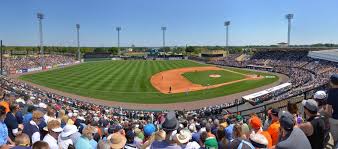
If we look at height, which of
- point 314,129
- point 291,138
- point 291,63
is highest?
point 291,138

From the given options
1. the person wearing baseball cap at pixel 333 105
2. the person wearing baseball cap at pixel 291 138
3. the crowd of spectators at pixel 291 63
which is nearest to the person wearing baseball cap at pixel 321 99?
the person wearing baseball cap at pixel 333 105

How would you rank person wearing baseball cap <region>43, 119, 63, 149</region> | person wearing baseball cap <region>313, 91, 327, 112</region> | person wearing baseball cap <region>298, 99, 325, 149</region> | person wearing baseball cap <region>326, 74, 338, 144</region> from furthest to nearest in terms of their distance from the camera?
person wearing baseball cap <region>313, 91, 327, 112</region> → person wearing baseball cap <region>326, 74, 338, 144</region> → person wearing baseball cap <region>43, 119, 63, 149</region> → person wearing baseball cap <region>298, 99, 325, 149</region>

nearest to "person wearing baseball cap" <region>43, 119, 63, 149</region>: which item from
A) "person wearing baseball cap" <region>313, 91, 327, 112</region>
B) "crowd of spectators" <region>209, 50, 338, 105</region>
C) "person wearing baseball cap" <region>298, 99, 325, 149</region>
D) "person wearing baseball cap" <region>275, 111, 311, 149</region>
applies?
"person wearing baseball cap" <region>275, 111, 311, 149</region>

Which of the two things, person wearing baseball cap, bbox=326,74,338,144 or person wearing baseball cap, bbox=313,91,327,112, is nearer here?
person wearing baseball cap, bbox=326,74,338,144

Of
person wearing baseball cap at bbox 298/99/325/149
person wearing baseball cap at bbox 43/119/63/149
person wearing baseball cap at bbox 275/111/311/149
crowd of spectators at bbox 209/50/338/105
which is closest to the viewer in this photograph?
person wearing baseball cap at bbox 275/111/311/149

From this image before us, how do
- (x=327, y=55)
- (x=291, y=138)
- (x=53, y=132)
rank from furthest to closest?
(x=327, y=55) < (x=53, y=132) < (x=291, y=138)

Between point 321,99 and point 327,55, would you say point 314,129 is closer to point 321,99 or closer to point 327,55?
point 321,99

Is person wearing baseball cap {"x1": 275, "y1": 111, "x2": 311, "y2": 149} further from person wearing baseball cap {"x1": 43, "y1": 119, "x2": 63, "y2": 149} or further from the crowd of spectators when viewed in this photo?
the crowd of spectators

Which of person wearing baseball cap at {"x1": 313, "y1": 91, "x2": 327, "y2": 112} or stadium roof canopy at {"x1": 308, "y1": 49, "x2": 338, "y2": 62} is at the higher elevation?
stadium roof canopy at {"x1": 308, "y1": 49, "x2": 338, "y2": 62}

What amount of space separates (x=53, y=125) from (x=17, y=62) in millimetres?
74400

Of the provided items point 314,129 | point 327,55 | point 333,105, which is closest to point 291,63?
point 327,55

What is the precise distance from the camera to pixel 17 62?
2859 inches

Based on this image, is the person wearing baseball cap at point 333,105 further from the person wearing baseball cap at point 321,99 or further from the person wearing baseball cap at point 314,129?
the person wearing baseball cap at point 314,129

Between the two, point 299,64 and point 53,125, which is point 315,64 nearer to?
point 299,64
